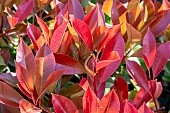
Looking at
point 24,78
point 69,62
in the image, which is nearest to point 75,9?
point 69,62

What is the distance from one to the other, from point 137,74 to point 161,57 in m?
0.09

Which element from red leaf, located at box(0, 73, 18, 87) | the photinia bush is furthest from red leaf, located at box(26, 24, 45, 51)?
red leaf, located at box(0, 73, 18, 87)

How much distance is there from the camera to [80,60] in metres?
1.06

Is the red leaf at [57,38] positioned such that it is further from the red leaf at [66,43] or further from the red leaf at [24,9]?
the red leaf at [24,9]

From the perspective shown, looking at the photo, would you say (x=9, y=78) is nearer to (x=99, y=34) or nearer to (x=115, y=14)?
(x=99, y=34)

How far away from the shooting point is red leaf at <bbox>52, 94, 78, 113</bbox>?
0.83 metres

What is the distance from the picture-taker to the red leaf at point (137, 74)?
1043 mm

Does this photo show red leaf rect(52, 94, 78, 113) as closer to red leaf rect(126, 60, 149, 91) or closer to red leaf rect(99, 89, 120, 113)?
red leaf rect(99, 89, 120, 113)

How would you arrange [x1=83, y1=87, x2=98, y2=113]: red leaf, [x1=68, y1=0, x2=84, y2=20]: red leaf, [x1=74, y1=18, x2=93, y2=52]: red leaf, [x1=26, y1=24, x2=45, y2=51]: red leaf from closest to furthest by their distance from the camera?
[x1=83, y1=87, x2=98, y2=113]: red leaf < [x1=74, y1=18, x2=93, y2=52]: red leaf < [x1=26, y1=24, x2=45, y2=51]: red leaf < [x1=68, y1=0, x2=84, y2=20]: red leaf

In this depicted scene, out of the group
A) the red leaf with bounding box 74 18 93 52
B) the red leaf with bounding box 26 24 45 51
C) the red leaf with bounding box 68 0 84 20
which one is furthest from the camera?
the red leaf with bounding box 68 0 84 20

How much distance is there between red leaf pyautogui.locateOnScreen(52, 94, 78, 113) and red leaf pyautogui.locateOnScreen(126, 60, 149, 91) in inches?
10.8

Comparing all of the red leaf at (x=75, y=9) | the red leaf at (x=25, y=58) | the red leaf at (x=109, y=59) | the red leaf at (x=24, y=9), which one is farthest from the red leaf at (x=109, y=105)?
the red leaf at (x=24, y=9)

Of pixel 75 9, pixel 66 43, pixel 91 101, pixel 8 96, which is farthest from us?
pixel 75 9

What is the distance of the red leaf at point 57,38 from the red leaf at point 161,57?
0.30m
